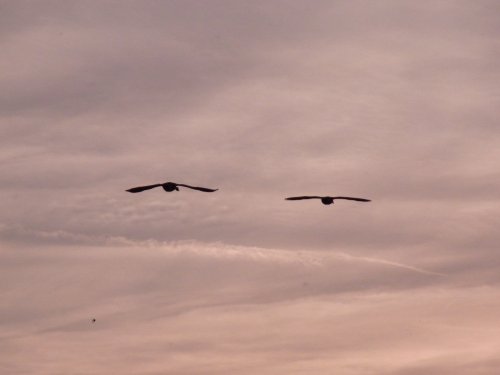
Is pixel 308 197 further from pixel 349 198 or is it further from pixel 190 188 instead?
pixel 190 188

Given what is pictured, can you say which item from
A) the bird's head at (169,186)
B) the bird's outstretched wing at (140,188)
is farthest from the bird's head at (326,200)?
the bird's outstretched wing at (140,188)

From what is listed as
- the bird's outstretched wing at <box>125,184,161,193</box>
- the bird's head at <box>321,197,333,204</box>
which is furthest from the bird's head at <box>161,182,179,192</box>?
the bird's head at <box>321,197,333,204</box>

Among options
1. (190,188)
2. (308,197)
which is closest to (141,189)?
(190,188)

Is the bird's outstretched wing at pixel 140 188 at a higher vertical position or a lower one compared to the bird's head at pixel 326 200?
higher

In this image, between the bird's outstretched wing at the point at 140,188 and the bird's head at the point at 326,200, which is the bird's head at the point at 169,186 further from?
the bird's head at the point at 326,200

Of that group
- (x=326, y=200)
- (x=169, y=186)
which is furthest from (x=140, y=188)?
(x=326, y=200)

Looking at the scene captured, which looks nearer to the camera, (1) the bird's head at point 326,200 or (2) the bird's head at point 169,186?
(2) the bird's head at point 169,186

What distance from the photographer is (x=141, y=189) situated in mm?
142000

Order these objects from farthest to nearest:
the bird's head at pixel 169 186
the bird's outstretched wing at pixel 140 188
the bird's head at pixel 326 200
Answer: the bird's head at pixel 326 200 < the bird's outstretched wing at pixel 140 188 < the bird's head at pixel 169 186

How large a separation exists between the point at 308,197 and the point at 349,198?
5.90 metres

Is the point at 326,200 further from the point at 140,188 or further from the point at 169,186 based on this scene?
the point at 140,188

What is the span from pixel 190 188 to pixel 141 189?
32.4 feet

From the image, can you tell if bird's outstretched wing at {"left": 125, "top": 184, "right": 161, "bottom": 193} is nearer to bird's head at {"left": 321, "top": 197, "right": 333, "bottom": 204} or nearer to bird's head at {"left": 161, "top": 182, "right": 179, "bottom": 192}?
bird's head at {"left": 161, "top": 182, "right": 179, "bottom": 192}

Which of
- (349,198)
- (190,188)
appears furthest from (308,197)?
(190,188)
